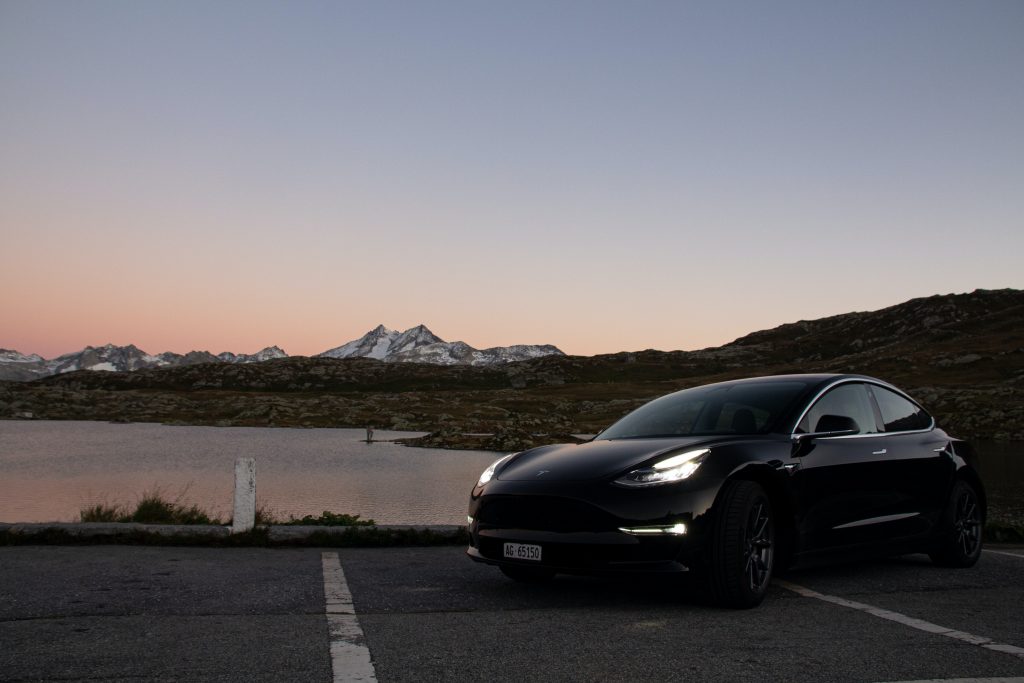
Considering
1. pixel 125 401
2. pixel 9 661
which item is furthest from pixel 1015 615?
pixel 125 401

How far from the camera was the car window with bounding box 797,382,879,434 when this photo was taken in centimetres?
782

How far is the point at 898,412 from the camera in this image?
8836 mm

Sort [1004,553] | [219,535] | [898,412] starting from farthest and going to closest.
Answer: [1004,553]
[219,535]
[898,412]

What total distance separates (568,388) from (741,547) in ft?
442

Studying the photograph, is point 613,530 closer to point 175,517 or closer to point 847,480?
point 847,480

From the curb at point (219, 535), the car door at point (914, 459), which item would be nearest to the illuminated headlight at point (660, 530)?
the car door at point (914, 459)

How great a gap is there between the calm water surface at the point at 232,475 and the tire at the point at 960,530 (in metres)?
10.0

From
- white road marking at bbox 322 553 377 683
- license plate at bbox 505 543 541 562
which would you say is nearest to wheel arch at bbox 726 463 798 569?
license plate at bbox 505 543 541 562

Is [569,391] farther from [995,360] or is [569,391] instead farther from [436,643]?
[436,643]

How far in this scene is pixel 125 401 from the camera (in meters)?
119

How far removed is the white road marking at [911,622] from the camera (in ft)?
18.2

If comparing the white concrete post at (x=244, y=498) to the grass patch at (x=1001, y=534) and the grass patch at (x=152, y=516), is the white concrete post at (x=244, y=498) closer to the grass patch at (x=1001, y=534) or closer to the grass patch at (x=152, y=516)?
the grass patch at (x=152, y=516)

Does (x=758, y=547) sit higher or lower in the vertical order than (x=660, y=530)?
lower

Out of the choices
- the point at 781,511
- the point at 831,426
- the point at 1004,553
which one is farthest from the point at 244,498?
the point at 1004,553
